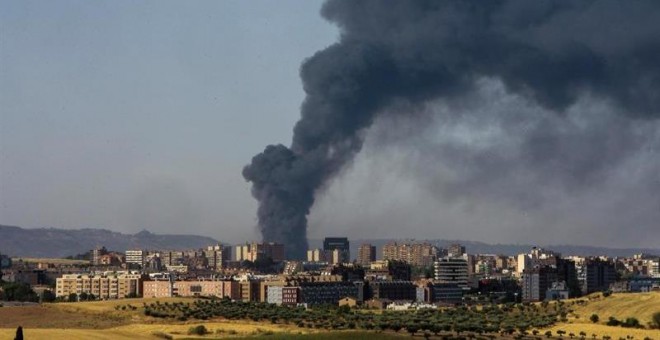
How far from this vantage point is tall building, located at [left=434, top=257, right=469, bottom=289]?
7208 inches

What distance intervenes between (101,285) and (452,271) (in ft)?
160

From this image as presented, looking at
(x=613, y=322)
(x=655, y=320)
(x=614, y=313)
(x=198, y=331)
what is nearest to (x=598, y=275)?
(x=614, y=313)

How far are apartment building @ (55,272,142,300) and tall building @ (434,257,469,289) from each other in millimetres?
42738

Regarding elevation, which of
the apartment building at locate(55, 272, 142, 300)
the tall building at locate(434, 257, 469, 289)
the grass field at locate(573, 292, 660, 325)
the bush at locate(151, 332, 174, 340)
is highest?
the tall building at locate(434, 257, 469, 289)

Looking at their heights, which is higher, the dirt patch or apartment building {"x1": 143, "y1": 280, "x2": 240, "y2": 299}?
apartment building {"x1": 143, "y1": 280, "x2": 240, "y2": 299}

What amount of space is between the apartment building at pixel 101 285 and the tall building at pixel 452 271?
140ft

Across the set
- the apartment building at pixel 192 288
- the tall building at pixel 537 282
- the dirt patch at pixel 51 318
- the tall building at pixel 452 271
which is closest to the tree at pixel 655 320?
the dirt patch at pixel 51 318

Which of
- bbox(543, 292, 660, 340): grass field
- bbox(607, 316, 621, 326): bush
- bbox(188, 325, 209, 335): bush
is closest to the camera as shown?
bbox(188, 325, 209, 335): bush

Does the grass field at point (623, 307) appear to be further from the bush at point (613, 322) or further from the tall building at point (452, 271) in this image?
the tall building at point (452, 271)

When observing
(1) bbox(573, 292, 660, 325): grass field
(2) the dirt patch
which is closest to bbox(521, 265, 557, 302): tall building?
(1) bbox(573, 292, 660, 325): grass field

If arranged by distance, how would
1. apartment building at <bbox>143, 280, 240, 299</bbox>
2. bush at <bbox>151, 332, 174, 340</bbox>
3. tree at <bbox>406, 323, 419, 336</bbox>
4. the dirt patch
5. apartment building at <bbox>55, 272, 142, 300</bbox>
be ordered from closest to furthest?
bush at <bbox>151, 332, 174, 340</bbox>, tree at <bbox>406, 323, 419, 336</bbox>, the dirt patch, apartment building at <bbox>143, 280, 240, 299</bbox>, apartment building at <bbox>55, 272, 142, 300</bbox>

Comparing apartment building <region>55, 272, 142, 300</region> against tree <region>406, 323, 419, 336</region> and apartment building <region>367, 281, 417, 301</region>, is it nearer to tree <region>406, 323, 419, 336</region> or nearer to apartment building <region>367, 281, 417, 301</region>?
apartment building <region>367, 281, 417, 301</region>

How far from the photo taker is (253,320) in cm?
9244

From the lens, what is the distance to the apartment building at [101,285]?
15738cm
